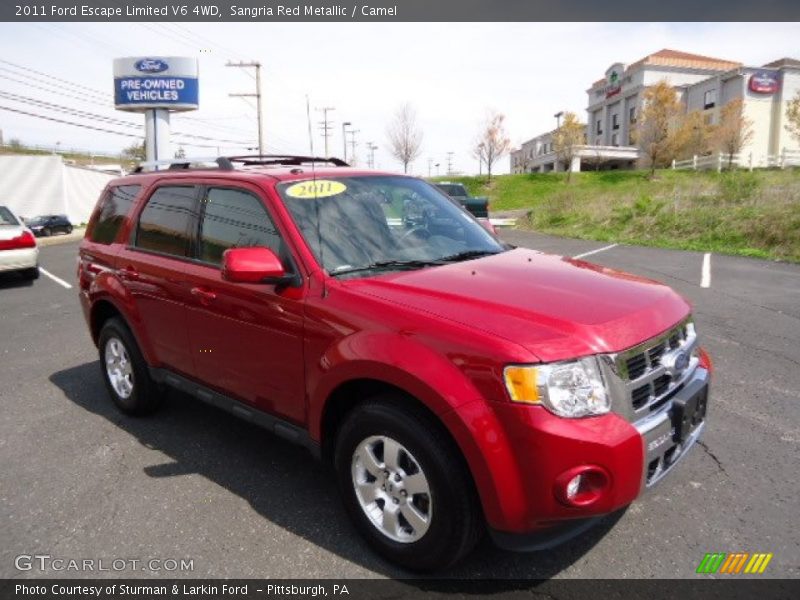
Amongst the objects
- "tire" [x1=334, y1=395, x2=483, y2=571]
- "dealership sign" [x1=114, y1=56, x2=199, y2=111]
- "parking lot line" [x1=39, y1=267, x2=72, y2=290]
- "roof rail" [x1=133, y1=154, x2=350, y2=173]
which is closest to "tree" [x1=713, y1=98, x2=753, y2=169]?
"dealership sign" [x1=114, y1=56, x2=199, y2=111]

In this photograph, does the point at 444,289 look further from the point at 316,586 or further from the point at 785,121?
the point at 785,121

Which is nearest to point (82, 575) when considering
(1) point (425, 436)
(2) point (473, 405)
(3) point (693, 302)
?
(1) point (425, 436)

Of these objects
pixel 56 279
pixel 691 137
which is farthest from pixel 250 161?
pixel 691 137

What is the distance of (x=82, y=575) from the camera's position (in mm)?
2682

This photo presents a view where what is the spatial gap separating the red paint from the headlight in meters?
0.04

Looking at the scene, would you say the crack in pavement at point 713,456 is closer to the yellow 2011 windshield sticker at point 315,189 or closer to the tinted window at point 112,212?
the yellow 2011 windshield sticker at point 315,189

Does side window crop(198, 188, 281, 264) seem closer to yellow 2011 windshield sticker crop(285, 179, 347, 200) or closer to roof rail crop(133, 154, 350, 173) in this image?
yellow 2011 windshield sticker crop(285, 179, 347, 200)

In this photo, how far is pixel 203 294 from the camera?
3.48m

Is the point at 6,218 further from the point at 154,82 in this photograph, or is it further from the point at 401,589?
the point at 154,82

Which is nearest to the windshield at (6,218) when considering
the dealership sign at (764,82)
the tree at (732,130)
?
the tree at (732,130)

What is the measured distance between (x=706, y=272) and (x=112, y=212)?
10.2m

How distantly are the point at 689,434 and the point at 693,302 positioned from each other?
6166mm

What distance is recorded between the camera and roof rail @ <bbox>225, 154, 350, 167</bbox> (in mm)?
4113

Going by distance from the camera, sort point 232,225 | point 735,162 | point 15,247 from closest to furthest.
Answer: point 232,225, point 15,247, point 735,162
